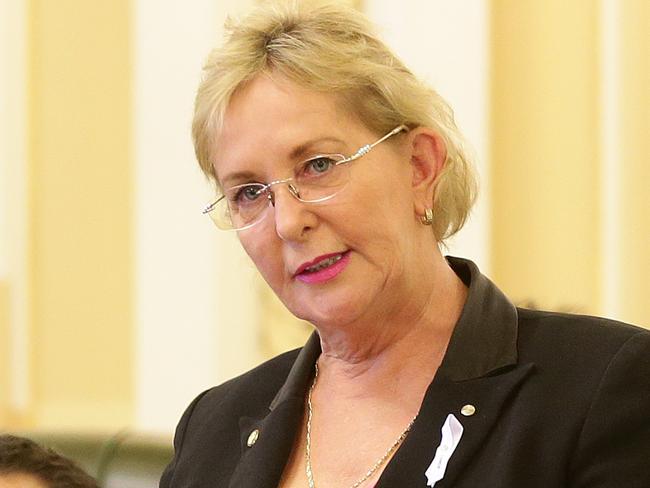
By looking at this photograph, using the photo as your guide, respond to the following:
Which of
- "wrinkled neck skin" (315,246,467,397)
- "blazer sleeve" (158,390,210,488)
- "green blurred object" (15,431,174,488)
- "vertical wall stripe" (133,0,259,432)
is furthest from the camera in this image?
"vertical wall stripe" (133,0,259,432)

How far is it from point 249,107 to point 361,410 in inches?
24.2

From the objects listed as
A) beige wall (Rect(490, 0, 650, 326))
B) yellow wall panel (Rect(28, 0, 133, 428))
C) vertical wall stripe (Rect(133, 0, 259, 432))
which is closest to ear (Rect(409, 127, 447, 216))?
beige wall (Rect(490, 0, 650, 326))

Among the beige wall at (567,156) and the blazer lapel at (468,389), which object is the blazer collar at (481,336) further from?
the beige wall at (567,156)

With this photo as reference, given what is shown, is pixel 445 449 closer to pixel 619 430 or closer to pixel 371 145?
pixel 619 430

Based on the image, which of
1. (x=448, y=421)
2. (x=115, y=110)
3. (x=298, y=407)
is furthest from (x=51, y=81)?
(x=448, y=421)

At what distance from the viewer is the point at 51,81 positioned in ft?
19.8

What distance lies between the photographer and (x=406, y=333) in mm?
2695

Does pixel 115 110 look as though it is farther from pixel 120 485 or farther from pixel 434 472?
pixel 434 472

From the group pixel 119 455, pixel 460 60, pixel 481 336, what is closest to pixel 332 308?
pixel 481 336

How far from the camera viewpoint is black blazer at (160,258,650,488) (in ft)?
7.56

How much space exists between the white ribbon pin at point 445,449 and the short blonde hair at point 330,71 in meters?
0.47

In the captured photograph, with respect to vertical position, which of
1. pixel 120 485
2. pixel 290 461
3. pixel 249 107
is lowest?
pixel 120 485

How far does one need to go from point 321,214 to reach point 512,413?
1.61ft

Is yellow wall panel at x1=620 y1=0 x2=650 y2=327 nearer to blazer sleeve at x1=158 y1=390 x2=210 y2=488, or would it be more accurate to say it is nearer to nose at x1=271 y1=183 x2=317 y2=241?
blazer sleeve at x1=158 y1=390 x2=210 y2=488
